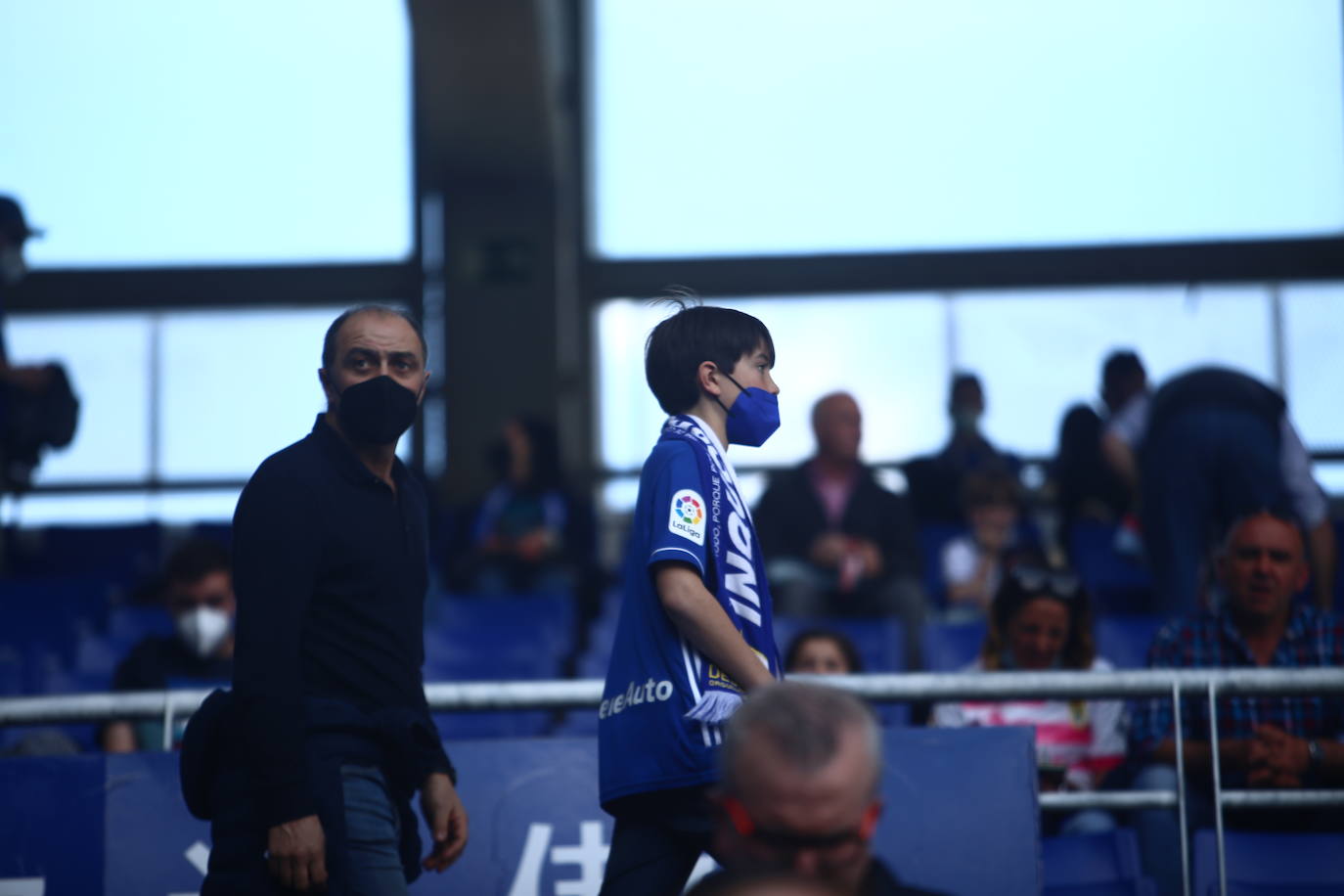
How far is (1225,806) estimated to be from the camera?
4.03m

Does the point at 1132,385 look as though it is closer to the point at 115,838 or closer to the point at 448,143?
the point at 448,143

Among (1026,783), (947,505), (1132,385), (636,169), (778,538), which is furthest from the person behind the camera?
(636,169)

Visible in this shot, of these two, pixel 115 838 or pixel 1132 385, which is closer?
pixel 115 838

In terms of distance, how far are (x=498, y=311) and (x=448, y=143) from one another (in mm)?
1207

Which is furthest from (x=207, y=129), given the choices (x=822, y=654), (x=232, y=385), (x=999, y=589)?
(x=999, y=589)

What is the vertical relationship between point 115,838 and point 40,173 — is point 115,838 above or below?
below

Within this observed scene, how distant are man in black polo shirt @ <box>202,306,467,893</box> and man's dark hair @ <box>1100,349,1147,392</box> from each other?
6.31 meters

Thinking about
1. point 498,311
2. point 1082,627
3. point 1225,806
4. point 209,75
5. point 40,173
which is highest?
point 209,75

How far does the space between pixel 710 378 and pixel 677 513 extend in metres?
0.28

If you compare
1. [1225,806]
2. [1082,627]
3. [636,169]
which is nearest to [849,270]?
[636,169]

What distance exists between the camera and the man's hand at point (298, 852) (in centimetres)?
261

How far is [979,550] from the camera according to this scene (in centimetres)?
800

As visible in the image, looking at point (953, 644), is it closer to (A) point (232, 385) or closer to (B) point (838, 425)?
(B) point (838, 425)

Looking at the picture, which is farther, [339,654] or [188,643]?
[188,643]
